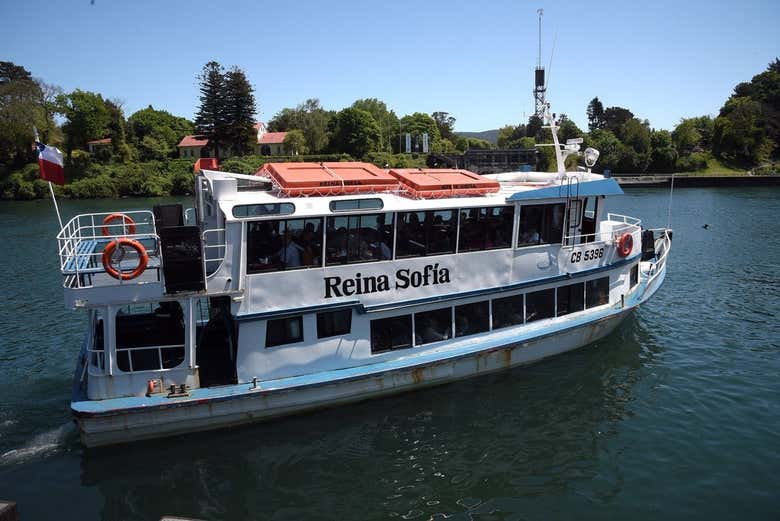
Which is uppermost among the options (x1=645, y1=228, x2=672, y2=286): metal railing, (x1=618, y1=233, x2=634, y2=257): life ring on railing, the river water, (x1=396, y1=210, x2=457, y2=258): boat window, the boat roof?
the boat roof

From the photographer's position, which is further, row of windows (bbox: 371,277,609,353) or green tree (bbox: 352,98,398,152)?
green tree (bbox: 352,98,398,152)

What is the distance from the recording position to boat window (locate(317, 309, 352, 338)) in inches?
423

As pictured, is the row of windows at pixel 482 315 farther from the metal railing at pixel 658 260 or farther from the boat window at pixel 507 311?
the metal railing at pixel 658 260

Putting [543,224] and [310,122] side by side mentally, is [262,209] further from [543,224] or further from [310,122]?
[310,122]

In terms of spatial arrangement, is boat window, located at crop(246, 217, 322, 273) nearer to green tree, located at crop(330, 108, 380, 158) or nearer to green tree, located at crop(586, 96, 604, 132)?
green tree, located at crop(330, 108, 380, 158)

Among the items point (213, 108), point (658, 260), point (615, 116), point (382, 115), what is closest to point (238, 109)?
point (213, 108)

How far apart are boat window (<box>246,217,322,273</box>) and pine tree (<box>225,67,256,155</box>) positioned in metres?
68.8

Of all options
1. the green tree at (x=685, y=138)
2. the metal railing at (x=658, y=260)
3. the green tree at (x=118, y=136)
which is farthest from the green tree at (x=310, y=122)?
the metal railing at (x=658, y=260)

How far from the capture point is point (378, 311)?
10992mm

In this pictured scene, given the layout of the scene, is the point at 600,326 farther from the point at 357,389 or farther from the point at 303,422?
the point at 303,422

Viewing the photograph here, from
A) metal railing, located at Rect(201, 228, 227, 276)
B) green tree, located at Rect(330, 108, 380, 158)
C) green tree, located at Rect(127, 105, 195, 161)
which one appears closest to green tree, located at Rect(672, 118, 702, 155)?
green tree, located at Rect(330, 108, 380, 158)

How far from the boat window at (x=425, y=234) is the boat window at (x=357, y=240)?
0.86 feet

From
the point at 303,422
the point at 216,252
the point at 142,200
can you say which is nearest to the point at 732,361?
the point at 303,422

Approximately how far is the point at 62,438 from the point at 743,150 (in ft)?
307
